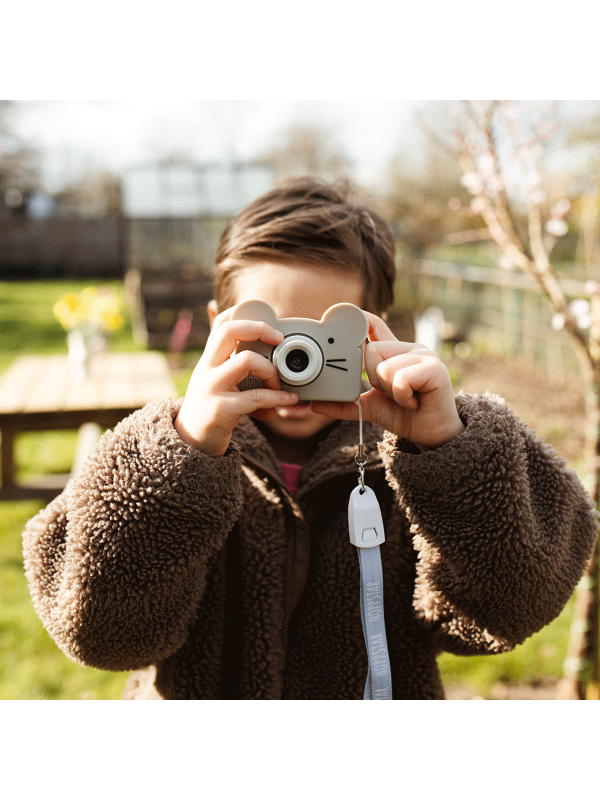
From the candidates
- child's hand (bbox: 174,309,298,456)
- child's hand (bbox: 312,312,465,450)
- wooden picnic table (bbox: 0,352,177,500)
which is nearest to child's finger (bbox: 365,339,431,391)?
child's hand (bbox: 312,312,465,450)

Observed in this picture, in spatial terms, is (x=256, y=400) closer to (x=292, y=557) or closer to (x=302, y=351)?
(x=302, y=351)

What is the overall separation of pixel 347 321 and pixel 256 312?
0.38 ft

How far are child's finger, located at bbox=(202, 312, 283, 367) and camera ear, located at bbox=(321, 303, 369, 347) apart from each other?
0.07 meters

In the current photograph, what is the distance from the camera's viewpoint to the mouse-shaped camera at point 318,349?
2.52ft

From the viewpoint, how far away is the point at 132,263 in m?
8.41

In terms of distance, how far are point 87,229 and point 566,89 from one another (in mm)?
10205

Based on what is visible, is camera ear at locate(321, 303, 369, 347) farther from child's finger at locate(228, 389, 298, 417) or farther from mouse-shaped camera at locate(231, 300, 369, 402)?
child's finger at locate(228, 389, 298, 417)

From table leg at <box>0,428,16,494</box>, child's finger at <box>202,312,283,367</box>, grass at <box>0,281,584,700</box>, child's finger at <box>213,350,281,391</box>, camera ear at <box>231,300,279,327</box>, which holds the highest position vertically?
camera ear at <box>231,300,279,327</box>

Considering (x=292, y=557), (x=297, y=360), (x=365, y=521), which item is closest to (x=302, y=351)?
(x=297, y=360)

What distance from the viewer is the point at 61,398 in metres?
2.79

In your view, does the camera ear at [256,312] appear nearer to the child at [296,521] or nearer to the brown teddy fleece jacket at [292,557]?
the child at [296,521]

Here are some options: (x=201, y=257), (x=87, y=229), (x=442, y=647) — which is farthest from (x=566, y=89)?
(x=87, y=229)

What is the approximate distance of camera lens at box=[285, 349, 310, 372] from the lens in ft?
2.55

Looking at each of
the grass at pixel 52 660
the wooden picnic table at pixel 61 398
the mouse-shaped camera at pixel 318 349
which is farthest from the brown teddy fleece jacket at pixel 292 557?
the wooden picnic table at pixel 61 398
